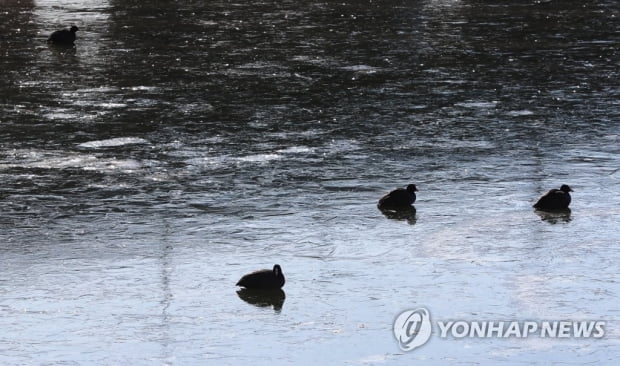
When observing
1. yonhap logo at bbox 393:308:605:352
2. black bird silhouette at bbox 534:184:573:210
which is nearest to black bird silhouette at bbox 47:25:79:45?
black bird silhouette at bbox 534:184:573:210

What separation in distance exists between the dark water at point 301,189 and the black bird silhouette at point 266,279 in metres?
0.11

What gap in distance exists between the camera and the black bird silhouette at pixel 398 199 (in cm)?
1289

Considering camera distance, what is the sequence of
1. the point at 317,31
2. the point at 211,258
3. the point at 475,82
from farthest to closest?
1. the point at 317,31
2. the point at 475,82
3. the point at 211,258

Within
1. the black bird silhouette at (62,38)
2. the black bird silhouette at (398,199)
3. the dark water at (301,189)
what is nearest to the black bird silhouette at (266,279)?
the dark water at (301,189)

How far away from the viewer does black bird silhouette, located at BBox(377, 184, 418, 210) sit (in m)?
12.9

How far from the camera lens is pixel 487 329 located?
9391 mm

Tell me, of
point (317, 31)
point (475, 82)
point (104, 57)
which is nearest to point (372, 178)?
point (475, 82)

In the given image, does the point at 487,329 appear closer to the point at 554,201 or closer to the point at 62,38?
the point at 554,201

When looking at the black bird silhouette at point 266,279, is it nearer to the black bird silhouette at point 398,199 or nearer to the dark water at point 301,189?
the dark water at point 301,189

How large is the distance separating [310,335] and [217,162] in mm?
5967

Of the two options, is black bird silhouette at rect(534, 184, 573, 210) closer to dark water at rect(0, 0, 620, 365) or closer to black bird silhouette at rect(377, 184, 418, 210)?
dark water at rect(0, 0, 620, 365)

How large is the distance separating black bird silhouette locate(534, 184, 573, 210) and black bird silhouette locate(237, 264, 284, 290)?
3.50 m

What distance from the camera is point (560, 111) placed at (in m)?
18.0

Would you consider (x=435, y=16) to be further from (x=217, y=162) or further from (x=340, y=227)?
(x=340, y=227)
